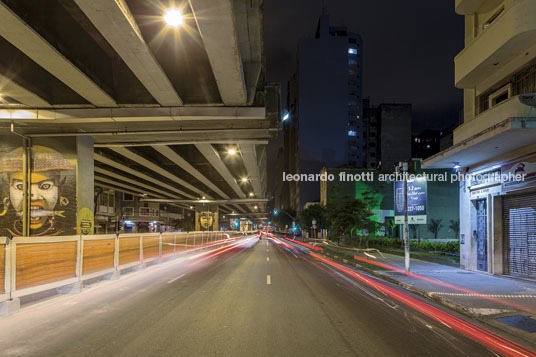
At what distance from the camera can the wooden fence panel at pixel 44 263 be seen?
8.68 meters

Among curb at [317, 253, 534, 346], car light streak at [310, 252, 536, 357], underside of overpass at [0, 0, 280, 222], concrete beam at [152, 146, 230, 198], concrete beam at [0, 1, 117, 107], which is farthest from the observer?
concrete beam at [152, 146, 230, 198]

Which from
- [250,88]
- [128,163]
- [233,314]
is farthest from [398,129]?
[233,314]

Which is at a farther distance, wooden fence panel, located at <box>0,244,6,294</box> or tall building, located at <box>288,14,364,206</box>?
tall building, located at <box>288,14,364,206</box>

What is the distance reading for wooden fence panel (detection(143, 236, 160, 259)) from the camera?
1817 centimetres

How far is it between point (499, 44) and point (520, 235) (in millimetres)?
7758

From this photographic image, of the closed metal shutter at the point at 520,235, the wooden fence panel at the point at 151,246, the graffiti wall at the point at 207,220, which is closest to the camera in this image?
the closed metal shutter at the point at 520,235

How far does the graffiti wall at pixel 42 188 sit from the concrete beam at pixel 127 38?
8186 mm

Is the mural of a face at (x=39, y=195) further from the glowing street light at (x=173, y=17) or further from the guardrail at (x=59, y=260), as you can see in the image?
the glowing street light at (x=173, y=17)

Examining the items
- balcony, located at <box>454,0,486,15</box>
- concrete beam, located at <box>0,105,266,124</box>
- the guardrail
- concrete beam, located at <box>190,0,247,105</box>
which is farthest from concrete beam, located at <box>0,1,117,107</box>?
balcony, located at <box>454,0,486,15</box>

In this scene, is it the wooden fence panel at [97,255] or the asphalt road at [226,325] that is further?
the wooden fence panel at [97,255]

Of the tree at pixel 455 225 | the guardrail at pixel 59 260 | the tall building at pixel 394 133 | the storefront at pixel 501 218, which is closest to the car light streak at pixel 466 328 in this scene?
the storefront at pixel 501 218

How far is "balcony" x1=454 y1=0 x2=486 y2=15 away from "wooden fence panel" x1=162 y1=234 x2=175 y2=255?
20.4 metres

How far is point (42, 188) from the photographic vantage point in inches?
722

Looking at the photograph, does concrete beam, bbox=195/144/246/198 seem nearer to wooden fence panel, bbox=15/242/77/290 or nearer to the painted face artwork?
the painted face artwork
